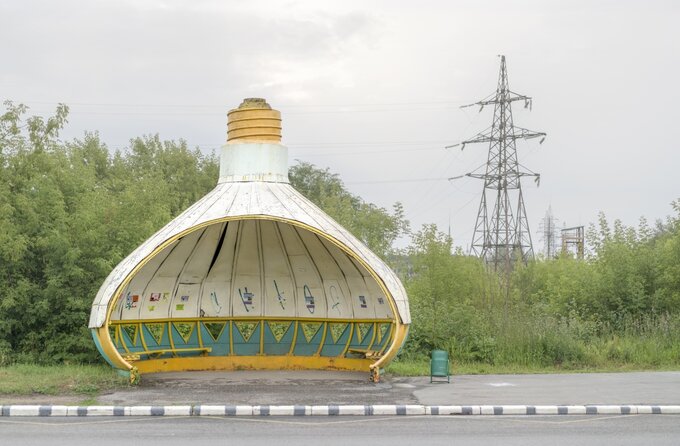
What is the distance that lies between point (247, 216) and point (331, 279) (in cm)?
385

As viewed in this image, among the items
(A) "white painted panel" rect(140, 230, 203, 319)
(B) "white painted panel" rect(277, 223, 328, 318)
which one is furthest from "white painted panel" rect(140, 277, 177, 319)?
(B) "white painted panel" rect(277, 223, 328, 318)

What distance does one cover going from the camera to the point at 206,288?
18.2 meters

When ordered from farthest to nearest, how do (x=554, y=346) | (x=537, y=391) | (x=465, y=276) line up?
1. (x=465, y=276)
2. (x=554, y=346)
3. (x=537, y=391)

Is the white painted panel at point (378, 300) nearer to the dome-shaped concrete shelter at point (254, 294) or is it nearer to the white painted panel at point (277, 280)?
the dome-shaped concrete shelter at point (254, 294)

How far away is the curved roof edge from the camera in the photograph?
1463cm

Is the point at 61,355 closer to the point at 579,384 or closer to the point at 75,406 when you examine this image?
the point at 75,406

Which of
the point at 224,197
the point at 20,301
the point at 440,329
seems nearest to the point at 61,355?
the point at 20,301

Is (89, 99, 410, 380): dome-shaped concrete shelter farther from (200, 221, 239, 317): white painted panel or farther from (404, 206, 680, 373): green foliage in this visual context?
(404, 206, 680, 373): green foliage

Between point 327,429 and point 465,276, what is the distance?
12736 millimetres

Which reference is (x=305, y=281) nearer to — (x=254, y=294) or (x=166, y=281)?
(x=254, y=294)

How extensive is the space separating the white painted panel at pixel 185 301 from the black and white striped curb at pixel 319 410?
230 inches

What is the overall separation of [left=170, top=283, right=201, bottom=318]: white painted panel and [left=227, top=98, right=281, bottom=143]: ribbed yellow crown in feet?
10.3

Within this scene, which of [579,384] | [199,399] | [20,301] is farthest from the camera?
[20,301]

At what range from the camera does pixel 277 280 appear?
18.5 meters
